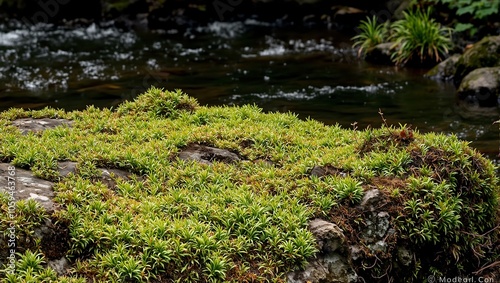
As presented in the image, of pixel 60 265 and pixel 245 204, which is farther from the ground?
pixel 245 204

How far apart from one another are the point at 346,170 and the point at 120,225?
2.34 m

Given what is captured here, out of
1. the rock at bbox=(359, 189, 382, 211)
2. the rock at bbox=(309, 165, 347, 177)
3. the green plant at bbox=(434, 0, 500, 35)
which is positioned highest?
the green plant at bbox=(434, 0, 500, 35)

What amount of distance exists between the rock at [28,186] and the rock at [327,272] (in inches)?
83.6

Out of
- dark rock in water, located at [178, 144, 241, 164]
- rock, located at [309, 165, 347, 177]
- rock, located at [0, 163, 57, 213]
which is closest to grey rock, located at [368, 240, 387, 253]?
rock, located at [309, 165, 347, 177]

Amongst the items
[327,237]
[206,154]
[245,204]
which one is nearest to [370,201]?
[327,237]

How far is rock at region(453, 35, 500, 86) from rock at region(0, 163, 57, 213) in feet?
37.9

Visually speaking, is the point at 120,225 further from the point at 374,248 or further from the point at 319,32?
the point at 319,32

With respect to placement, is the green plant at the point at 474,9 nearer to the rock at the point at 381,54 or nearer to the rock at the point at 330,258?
the rock at the point at 381,54

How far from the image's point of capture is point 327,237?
494 cm

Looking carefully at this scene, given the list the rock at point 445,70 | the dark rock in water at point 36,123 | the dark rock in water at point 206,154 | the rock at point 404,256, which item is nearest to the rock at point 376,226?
the rock at point 404,256

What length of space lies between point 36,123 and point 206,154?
240 cm

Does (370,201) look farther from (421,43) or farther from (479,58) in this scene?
(421,43)

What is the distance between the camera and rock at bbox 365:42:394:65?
16.7 meters

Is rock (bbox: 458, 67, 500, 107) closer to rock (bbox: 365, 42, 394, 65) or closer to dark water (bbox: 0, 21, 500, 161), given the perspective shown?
dark water (bbox: 0, 21, 500, 161)
